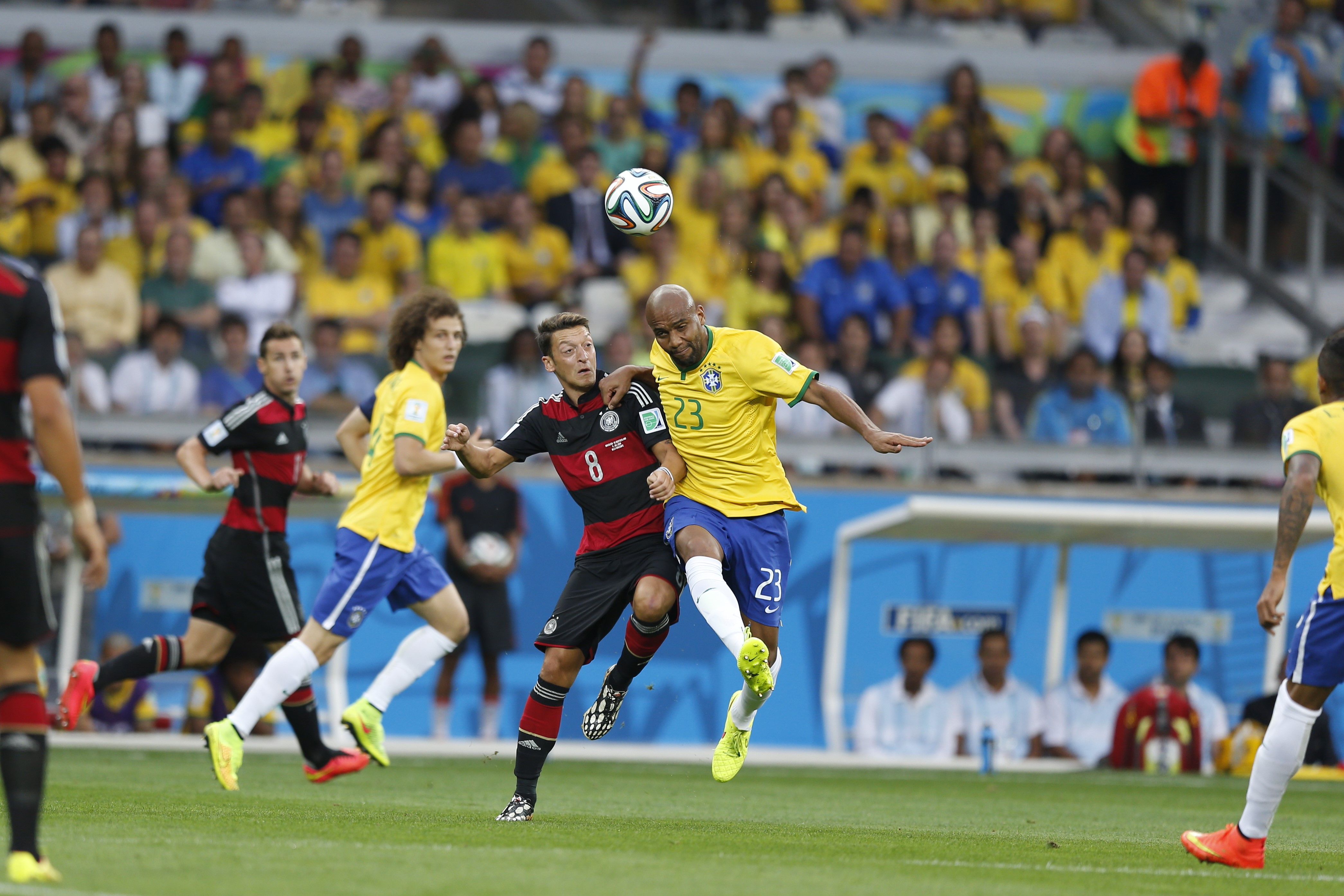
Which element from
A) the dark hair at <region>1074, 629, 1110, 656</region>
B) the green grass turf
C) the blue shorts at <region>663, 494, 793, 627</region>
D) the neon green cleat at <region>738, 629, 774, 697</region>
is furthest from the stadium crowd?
the neon green cleat at <region>738, 629, 774, 697</region>

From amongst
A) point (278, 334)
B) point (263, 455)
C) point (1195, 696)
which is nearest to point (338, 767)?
point (263, 455)

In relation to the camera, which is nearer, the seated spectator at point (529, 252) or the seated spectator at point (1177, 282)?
the seated spectator at point (529, 252)

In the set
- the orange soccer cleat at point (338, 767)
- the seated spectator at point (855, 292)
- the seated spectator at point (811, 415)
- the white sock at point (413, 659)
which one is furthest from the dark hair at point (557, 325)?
the seated spectator at point (855, 292)

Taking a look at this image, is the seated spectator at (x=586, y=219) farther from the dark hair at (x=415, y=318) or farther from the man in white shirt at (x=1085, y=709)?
the dark hair at (x=415, y=318)

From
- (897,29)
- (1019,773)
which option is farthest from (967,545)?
(897,29)

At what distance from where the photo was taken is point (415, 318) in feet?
30.2

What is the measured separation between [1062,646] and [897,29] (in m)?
9.46

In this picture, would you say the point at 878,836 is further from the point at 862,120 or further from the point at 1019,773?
the point at 862,120

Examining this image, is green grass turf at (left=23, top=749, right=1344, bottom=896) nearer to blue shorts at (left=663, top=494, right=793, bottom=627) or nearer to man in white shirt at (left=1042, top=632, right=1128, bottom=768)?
blue shorts at (left=663, top=494, right=793, bottom=627)

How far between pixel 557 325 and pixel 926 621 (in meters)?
8.25

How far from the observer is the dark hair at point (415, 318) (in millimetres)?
9203

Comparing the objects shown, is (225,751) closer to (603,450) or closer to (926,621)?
(603,450)

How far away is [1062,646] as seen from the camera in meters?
14.5

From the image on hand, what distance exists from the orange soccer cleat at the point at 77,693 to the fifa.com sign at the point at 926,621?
7.98 m
